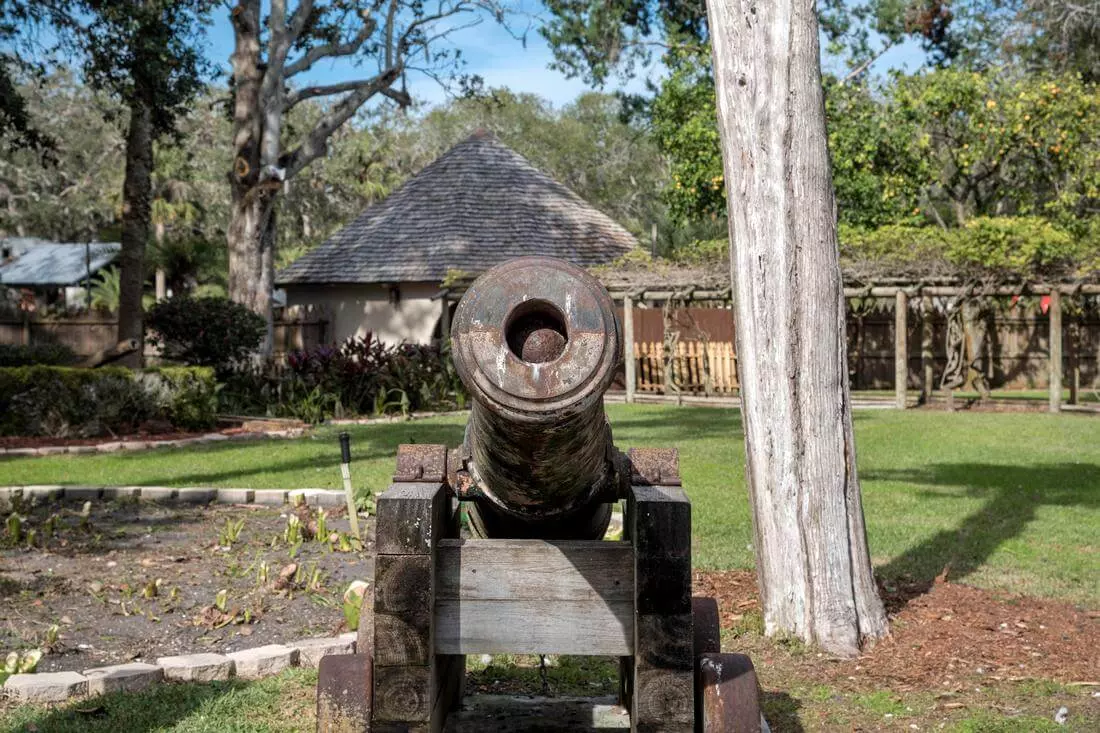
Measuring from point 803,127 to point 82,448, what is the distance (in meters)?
11.4

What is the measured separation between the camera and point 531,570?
3.84 metres

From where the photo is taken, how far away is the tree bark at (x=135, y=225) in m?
19.7

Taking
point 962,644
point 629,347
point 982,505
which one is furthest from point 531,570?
point 629,347

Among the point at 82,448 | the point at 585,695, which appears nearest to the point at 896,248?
the point at 82,448

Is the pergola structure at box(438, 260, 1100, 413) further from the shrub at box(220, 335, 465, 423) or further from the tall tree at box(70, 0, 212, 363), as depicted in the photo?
the tall tree at box(70, 0, 212, 363)

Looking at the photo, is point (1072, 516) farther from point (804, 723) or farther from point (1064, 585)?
point (804, 723)

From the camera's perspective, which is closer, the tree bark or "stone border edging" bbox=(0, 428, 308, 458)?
"stone border edging" bbox=(0, 428, 308, 458)

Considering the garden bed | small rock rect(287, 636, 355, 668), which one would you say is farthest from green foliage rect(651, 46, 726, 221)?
small rock rect(287, 636, 355, 668)

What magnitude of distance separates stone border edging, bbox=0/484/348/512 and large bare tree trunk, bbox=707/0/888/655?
16.1 ft

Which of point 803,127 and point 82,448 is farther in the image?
point 82,448

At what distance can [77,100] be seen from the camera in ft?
173

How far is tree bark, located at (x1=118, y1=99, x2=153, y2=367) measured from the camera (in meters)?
19.7

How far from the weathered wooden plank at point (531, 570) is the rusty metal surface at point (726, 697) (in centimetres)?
38

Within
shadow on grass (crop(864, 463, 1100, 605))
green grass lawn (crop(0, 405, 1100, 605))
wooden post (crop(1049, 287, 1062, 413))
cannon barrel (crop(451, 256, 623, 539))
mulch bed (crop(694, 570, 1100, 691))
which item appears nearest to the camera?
cannon barrel (crop(451, 256, 623, 539))
